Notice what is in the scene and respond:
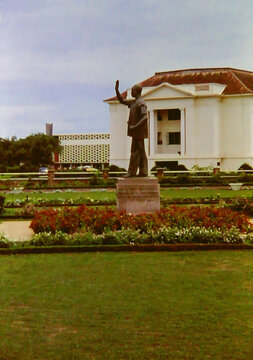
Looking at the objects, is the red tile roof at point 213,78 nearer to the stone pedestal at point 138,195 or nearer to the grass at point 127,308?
the stone pedestal at point 138,195

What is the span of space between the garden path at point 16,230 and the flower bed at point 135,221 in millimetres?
580

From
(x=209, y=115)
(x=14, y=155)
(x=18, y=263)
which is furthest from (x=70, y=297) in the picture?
(x=14, y=155)

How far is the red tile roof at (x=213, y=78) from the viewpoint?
178ft

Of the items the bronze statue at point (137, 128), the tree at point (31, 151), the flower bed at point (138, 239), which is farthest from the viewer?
the tree at point (31, 151)

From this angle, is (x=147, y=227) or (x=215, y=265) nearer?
(x=215, y=265)

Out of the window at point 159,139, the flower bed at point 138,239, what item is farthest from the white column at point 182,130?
the flower bed at point 138,239

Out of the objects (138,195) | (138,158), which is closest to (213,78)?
(138,158)

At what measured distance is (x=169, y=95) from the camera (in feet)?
177

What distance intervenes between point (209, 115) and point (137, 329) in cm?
4760

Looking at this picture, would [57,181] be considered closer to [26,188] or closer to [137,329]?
[26,188]

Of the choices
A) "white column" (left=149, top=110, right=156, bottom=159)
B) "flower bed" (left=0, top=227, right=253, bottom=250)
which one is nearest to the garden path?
"flower bed" (left=0, top=227, right=253, bottom=250)

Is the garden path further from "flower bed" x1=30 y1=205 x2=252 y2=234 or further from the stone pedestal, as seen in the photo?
the stone pedestal

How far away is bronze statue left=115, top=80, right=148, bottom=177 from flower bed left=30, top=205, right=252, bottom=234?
90.4 inches

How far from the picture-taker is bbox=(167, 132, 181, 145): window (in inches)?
2216
